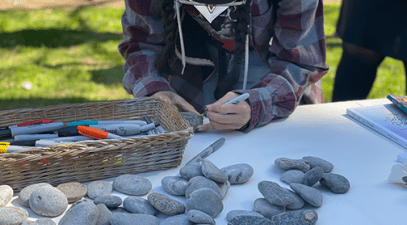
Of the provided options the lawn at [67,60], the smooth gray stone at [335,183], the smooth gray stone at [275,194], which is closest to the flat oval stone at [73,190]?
the smooth gray stone at [275,194]

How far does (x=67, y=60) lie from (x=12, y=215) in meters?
2.87

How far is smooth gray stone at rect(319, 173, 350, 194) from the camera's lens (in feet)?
2.37

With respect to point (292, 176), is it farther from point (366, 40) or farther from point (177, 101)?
point (366, 40)

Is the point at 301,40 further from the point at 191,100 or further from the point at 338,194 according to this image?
the point at 338,194

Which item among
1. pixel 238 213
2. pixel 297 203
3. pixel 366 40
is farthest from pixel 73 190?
pixel 366 40

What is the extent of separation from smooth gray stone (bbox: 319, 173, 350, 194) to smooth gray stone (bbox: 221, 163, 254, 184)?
141mm

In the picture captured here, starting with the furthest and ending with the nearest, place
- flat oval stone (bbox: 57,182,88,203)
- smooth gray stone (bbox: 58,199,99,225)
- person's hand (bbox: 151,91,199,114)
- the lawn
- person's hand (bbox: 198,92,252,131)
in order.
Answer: the lawn < person's hand (bbox: 151,91,199,114) < person's hand (bbox: 198,92,252,131) < flat oval stone (bbox: 57,182,88,203) < smooth gray stone (bbox: 58,199,99,225)

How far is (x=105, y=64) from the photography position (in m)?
3.27

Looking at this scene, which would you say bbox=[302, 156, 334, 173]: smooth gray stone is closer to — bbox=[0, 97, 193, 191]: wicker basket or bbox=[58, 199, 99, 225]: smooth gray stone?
bbox=[0, 97, 193, 191]: wicker basket

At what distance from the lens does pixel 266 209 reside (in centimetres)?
65

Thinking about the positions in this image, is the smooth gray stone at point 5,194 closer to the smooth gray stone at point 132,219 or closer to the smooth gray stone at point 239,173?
the smooth gray stone at point 132,219

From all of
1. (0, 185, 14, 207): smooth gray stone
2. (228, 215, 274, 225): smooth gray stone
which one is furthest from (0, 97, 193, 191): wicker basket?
(228, 215, 274, 225): smooth gray stone

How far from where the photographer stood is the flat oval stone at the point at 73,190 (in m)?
0.68

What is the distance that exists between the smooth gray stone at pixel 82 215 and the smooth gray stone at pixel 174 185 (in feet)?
0.52
